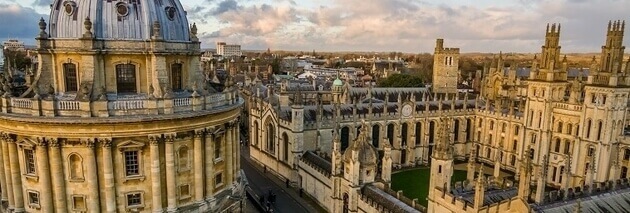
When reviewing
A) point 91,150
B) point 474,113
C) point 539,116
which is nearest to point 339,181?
point 91,150

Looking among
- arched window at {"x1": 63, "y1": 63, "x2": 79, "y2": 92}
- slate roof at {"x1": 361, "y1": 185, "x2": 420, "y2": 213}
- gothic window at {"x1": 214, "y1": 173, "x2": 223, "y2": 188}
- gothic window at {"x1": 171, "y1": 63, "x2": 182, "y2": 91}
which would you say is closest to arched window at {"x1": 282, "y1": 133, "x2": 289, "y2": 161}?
slate roof at {"x1": 361, "y1": 185, "x2": 420, "y2": 213}

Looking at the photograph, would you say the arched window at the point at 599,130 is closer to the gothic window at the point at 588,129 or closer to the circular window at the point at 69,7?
the gothic window at the point at 588,129

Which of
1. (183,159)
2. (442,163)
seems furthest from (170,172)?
(442,163)

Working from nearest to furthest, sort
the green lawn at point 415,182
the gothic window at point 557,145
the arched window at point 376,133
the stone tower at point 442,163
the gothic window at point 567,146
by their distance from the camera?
the stone tower at point 442,163 < the green lawn at point 415,182 < the gothic window at point 567,146 < the gothic window at point 557,145 < the arched window at point 376,133

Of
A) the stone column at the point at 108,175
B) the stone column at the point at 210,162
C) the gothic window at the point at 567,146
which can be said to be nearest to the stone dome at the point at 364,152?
the stone column at the point at 210,162

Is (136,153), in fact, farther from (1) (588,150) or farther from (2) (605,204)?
(1) (588,150)

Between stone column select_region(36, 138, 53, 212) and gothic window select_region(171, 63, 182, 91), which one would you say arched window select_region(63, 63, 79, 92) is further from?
gothic window select_region(171, 63, 182, 91)
